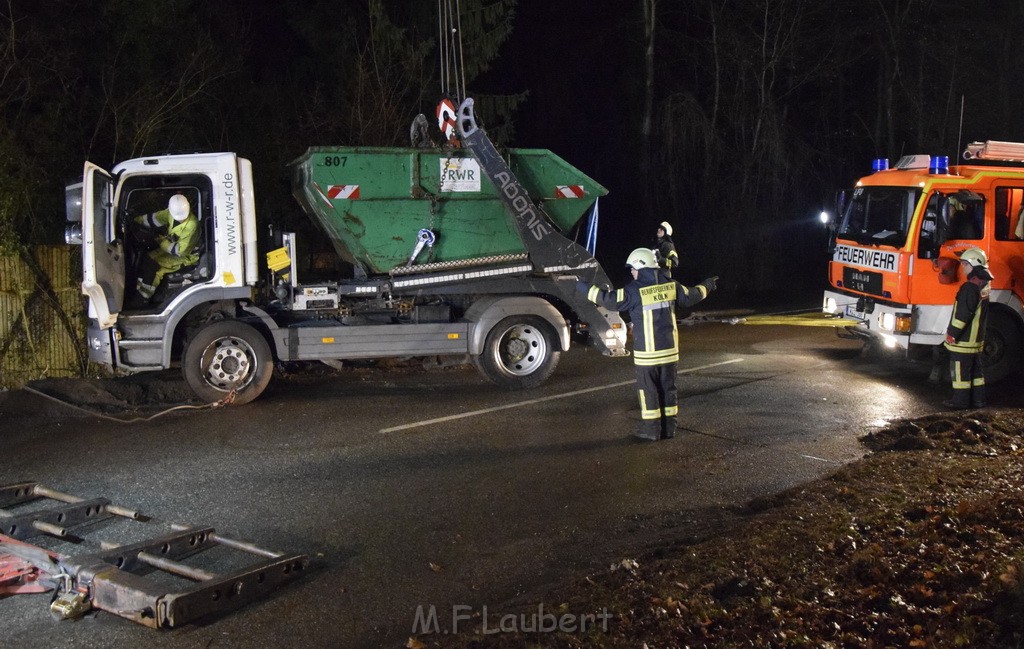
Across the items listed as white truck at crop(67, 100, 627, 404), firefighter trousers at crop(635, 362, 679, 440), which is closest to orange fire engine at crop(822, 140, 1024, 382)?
white truck at crop(67, 100, 627, 404)

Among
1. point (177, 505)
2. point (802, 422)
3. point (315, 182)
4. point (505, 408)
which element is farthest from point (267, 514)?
point (802, 422)

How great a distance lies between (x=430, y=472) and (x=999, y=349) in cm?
707

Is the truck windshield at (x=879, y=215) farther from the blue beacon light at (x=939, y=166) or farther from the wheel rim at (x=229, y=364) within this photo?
the wheel rim at (x=229, y=364)

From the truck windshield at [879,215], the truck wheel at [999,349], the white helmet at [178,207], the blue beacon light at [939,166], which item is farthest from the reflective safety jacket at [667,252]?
the white helmet at [178,207]

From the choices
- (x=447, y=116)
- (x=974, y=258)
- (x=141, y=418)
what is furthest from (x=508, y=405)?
(x=974, y=258)

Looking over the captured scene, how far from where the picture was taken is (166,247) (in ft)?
31.3

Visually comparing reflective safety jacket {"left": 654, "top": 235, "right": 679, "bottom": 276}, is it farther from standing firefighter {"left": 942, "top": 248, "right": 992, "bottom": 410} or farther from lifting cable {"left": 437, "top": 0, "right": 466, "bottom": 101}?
standing firefighter {"left": 942, "top": 248, "right": 992, "bottom": 410}

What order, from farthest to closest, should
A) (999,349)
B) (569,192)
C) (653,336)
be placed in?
(569,192)
(999,349)
(653,336)

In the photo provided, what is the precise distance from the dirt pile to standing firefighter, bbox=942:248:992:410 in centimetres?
277

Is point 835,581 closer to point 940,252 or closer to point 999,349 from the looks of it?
point 940,252

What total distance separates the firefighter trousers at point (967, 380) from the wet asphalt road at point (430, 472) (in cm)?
35

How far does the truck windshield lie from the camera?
1050 centimetres

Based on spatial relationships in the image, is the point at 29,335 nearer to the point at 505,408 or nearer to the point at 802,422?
the point at 505,408

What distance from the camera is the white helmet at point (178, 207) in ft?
30.6
